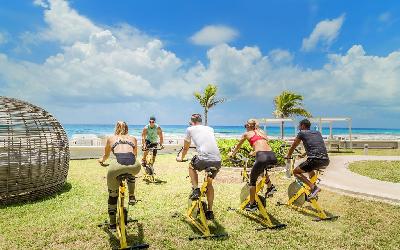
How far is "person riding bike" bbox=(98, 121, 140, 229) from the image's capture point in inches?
279

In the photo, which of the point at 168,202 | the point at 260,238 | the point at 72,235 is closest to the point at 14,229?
the point at 72,235

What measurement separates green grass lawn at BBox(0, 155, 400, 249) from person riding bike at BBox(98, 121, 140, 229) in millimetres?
894

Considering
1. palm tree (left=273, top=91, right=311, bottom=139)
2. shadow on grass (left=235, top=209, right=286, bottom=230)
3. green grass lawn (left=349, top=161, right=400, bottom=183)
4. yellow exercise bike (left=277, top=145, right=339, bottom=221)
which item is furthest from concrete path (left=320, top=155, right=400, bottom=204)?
palm tree (left=273, top=91, right=311, bottom=139)

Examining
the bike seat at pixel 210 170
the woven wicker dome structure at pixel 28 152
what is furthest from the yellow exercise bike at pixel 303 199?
the woven wicker dome structure at pixel 28 152

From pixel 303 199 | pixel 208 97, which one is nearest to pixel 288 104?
pixel 208 97

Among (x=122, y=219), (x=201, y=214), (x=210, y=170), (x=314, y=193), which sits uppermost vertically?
(x=210, y=170)

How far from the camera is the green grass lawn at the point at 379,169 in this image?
15615mm

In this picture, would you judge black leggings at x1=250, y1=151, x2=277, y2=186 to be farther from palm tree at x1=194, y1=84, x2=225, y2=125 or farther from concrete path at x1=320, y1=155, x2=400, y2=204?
palm tree at x1=194, y1=84, x2=225, y2=125

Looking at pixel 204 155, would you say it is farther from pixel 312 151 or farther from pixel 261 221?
pixel 312 151

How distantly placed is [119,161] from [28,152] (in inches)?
210

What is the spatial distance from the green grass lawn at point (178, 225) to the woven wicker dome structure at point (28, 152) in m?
0.53

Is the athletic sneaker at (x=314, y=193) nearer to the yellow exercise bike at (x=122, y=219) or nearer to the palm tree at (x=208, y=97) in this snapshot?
the yellow exercise bike at (x=122, y=219)

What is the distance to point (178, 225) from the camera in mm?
8508

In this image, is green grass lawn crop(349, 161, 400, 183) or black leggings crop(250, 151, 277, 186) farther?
green grass lawn crop(349, 161, 400, 183)
